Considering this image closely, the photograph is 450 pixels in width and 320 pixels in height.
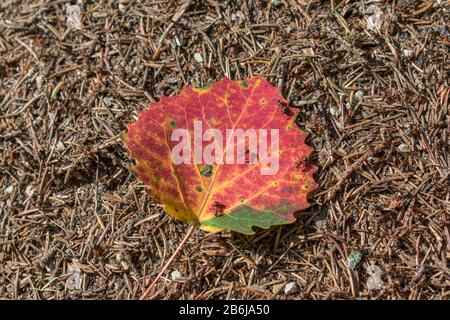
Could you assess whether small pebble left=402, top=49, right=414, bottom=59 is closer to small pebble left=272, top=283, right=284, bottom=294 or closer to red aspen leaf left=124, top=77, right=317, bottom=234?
red aspen leaf left=124, top=77, right=317, bottom=234

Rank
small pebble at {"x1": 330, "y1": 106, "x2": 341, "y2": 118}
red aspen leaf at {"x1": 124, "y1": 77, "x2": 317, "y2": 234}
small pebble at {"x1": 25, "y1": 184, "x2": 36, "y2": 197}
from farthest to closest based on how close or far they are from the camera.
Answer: small pebble at {"x1": 25, "y1": 184, "x2": 36, "y2": 197} → small pebble at {"x1": 330, "y1": 106, "x2": 341, "y2": 118} → red aspen leaf at {"x1": 124, "y1": 77, "x2": 317, "y2": 234}

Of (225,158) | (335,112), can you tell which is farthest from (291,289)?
(335,112)

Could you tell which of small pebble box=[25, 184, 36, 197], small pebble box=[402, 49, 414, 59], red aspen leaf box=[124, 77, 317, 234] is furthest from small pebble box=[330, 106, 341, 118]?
small pebble box=[25, 184, 36, 197]

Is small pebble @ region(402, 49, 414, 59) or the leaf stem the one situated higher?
small pebble @ region(402, 49, 414, 59)
